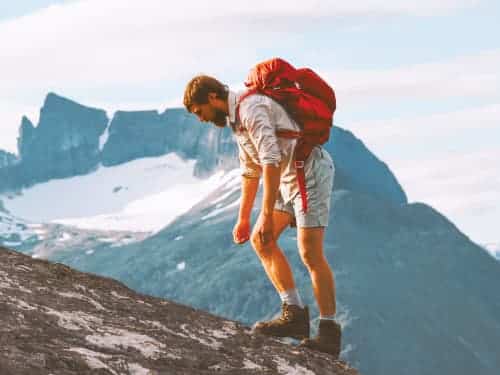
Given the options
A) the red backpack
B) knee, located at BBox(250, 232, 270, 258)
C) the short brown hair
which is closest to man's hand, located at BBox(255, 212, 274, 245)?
knee, located at BBox(250, 232, 270, 258)

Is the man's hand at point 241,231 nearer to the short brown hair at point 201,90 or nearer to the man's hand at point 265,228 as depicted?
the man's hand at point 265,228

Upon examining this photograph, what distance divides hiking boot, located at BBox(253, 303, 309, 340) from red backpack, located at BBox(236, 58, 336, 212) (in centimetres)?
146

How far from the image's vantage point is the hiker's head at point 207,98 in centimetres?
1316

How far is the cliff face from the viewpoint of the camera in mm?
9859

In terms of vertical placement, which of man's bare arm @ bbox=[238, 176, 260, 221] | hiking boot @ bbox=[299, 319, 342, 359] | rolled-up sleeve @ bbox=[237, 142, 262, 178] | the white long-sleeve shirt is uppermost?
the white long-sleeve shirt

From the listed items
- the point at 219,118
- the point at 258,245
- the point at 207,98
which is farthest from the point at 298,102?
the point at 258,245

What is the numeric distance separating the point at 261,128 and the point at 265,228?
1122 millimetres

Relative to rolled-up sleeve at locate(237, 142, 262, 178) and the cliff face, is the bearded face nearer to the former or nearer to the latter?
rolled-up sleeve at locate(237, 142, 262, 178)

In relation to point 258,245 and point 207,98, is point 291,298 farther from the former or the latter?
point 207,98

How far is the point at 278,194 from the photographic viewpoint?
46.1 ft

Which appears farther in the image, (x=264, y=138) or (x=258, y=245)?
(x=258, y=245)

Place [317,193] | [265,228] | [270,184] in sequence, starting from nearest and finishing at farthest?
1. [270,184]
2. [265,228]
3. [317,193]

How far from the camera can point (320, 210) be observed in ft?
44.3

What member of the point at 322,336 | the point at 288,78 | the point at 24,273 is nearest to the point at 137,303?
the point at 24,273
